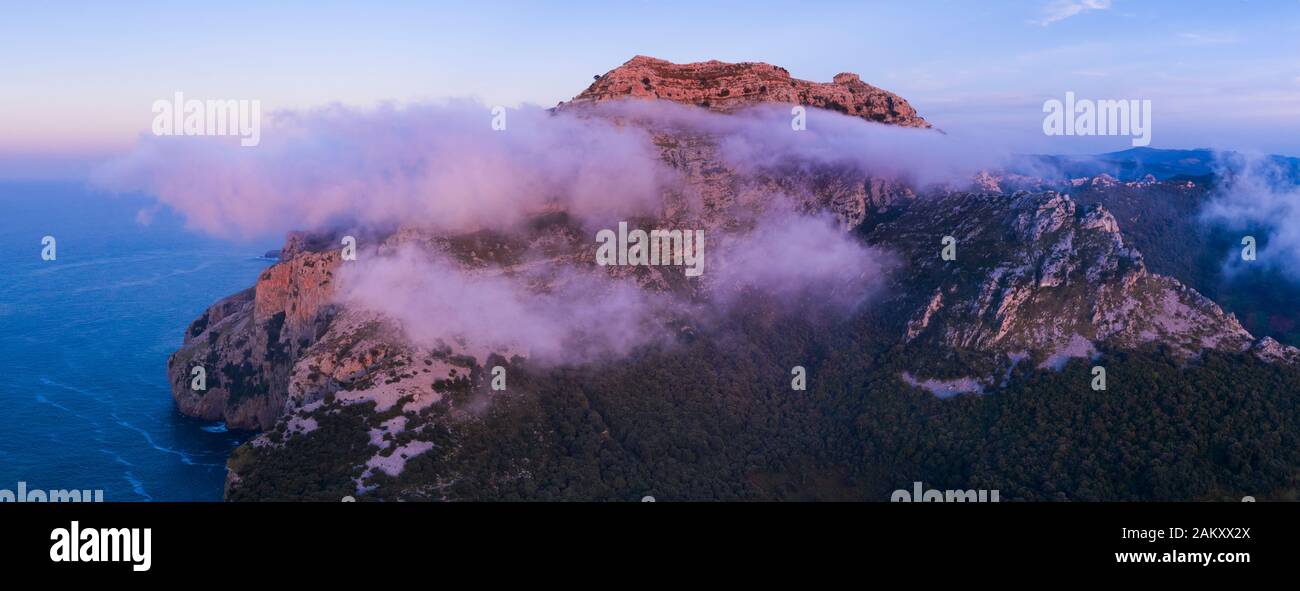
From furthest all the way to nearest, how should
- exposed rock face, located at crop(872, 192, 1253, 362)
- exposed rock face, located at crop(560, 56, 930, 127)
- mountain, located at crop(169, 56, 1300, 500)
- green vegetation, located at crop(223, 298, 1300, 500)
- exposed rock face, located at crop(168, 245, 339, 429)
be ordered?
1. exposed rock face, located at crop(560, 56, 930, 127)
2. exposed rock face, located at crop(168, 245, 339, 429)
3. exposed rock face, located at crop(872, 192, 1253, 362)
4. mountain, located at crop(169, 56, 1300, 500)
5. green vegetation, located at crop(223, 298, 1300, 500)

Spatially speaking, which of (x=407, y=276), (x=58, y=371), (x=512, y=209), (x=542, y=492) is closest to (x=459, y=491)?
(x=542, y=492)

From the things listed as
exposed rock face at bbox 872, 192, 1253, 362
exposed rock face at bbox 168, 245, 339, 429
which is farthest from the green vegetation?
exposed rock face at bbox 168, 245, 339, 429

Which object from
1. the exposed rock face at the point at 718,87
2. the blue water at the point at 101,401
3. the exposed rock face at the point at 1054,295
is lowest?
the blue water at the point at 101,401

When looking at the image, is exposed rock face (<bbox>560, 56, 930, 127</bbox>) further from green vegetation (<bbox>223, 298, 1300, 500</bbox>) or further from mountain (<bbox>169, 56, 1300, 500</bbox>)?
green vegetation (<bbox>223, 298, 1300, 500</bbox>)

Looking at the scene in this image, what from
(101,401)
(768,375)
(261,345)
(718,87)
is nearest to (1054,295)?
(768,375)

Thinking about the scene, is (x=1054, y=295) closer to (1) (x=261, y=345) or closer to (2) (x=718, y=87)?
(2) (x=718, y=87)

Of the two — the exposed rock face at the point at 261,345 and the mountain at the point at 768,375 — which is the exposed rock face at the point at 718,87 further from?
the exposed rock face at the point at 261,345

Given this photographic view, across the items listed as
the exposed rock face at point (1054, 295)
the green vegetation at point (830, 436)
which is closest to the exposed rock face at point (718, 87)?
the exposed rock face at point (1054, 295)
